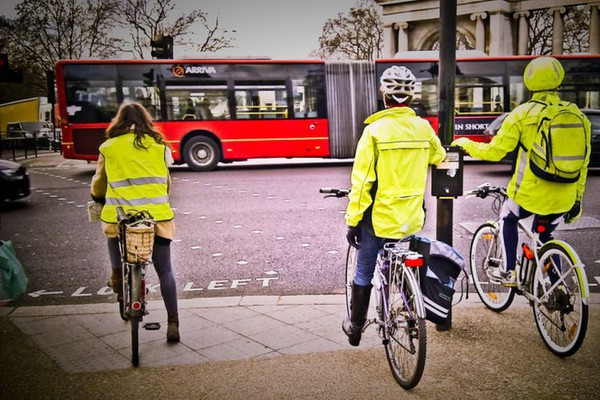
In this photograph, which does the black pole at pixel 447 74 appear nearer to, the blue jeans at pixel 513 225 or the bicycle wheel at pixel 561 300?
the blue jeans at pixel 513 225

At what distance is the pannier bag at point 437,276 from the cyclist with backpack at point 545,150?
3.19 ft

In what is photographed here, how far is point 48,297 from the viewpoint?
5852 mm

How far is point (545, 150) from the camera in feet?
13.5

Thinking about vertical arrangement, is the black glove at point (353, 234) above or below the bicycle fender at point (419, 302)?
above

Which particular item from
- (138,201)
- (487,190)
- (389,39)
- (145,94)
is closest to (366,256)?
(487,190)

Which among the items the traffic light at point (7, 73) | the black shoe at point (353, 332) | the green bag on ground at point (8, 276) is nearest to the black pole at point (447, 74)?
the black shoe at point (353, 332)

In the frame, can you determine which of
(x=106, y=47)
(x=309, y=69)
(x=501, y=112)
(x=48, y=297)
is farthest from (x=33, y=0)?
(x=48, y=297)

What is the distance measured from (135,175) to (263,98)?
546 inches

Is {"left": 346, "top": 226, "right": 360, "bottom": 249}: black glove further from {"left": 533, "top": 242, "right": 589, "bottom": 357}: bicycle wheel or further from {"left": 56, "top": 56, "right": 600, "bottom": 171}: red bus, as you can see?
{"left": 56, "top": 56, "right": 600, "bottom": 171}: red bus

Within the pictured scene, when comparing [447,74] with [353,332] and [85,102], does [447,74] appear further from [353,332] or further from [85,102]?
[85,102]

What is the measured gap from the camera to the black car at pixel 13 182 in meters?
11.5

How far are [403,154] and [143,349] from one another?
227 cm

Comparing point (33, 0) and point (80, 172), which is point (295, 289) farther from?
point (33, 0)

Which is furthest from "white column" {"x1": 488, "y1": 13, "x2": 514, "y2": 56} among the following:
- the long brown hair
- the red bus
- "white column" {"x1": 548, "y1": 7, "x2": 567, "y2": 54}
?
the long brown hair
